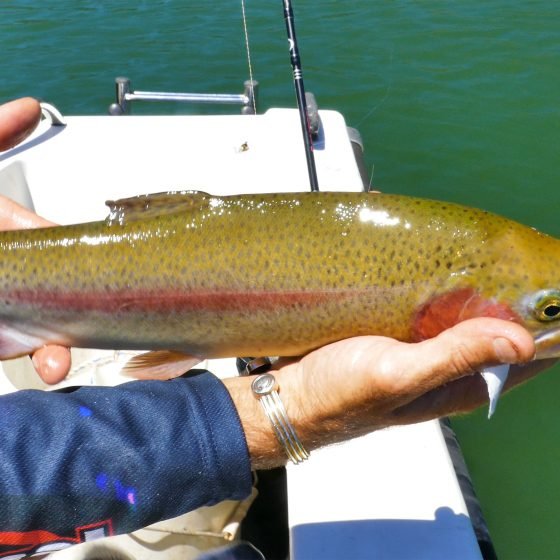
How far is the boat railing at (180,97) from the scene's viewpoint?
534 centimetres

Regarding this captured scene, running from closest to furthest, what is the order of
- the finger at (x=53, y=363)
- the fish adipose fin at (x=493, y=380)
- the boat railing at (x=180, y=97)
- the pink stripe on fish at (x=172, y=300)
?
the fish adipose fin at (x=493, y=380), the pink stripe on fish at (x=172, y=300), the finger at (x=53, y=363), the boat railing at (x=180, y=97)

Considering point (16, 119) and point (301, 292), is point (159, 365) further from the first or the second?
point (16, 119)

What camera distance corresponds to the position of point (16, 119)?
2.64 metres

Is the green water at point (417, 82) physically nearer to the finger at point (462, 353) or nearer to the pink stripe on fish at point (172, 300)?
the pink stripe on fish at point (172, 300)

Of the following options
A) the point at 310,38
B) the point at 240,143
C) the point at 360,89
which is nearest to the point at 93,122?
the point at 240,143

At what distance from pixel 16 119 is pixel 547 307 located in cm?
226

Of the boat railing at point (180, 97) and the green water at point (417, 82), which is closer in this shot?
the green water at point (417, 82)

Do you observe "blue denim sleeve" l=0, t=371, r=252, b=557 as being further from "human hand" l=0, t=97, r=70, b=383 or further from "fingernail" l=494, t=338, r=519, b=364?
"fingernail" l=494, t=338, r=519, b=364

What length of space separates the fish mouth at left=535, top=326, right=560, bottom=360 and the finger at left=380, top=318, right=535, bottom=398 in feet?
1.25

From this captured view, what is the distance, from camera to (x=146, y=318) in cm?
254

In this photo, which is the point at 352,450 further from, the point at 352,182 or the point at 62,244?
the point at 352,182

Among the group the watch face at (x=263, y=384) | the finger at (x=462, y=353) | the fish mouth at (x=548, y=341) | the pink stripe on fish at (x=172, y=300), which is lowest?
the watch face at (x=263, y=384)

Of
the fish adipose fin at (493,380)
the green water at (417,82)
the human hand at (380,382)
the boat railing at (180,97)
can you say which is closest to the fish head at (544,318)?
the human hand at (380,382)

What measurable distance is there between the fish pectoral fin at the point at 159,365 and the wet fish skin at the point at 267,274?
0.14 feet
